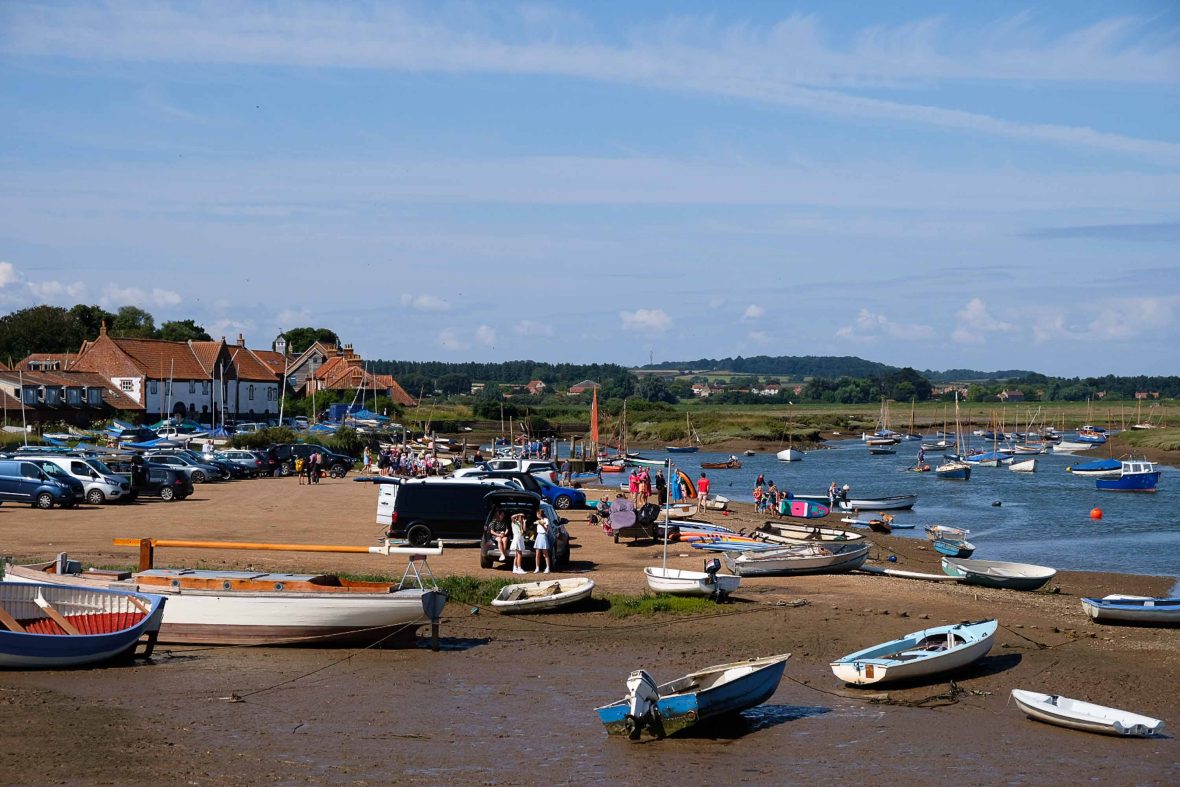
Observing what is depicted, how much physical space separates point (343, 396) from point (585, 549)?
284 feet

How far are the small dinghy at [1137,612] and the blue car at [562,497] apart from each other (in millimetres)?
23257

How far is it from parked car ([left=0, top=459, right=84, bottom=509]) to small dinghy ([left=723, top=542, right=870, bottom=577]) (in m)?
23.0

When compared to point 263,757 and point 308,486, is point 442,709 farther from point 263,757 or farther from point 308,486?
point 308,486

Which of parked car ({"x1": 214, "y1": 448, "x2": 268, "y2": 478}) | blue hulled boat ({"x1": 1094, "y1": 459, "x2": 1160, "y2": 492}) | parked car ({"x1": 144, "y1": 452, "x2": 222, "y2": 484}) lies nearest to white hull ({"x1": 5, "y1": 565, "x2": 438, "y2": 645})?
parked car ({"x1": 144, "y1": 452, "x2": 222, "y2": 484})

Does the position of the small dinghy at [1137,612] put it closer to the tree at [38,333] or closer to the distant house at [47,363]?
the distant house at [47,363]

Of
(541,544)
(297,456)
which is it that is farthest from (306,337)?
(541,544)

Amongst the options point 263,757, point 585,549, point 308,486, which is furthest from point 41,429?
point 263,757

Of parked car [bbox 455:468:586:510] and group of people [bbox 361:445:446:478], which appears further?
group of people [bbox 361:445:446:478]

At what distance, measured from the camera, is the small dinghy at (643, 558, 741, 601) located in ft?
76.9

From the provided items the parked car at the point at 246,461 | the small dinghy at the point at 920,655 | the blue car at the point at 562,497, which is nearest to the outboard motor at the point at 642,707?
the small dinghy at the point at 920,655

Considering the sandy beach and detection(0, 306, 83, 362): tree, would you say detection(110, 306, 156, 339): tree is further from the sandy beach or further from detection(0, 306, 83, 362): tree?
the sandy beach

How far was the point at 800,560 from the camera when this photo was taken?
28.2m

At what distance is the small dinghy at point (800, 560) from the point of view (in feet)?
91.6

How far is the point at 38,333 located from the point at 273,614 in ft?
381
